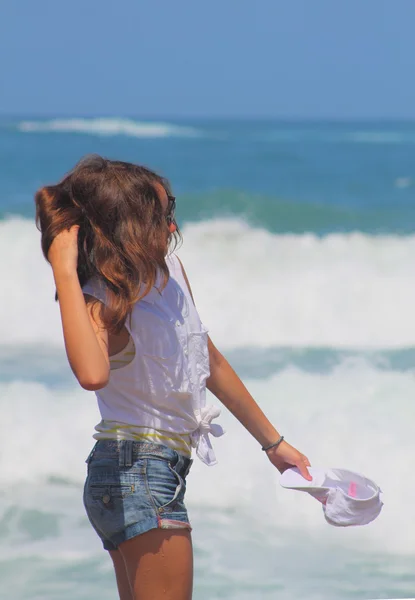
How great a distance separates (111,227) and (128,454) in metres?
0.42

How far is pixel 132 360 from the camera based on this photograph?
198 centimetres

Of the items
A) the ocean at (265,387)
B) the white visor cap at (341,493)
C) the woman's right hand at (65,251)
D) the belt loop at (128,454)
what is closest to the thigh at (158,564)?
the belt loop at (128,454)

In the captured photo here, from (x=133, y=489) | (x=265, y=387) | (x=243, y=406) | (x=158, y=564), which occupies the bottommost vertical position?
(x=158, y=564)

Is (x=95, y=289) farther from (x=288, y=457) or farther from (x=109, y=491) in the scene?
(x=288, y=457)

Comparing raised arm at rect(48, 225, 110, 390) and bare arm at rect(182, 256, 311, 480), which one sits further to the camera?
bare arm at rect(182, 256, 311, 480)


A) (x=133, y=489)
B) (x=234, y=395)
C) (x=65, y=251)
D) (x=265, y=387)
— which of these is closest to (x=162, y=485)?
(x=133, y=489)

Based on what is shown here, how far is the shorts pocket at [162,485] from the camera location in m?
1.92

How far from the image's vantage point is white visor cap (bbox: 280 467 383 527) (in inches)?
81.6

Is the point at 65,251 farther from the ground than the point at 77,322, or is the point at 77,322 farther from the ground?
the point at 65,251

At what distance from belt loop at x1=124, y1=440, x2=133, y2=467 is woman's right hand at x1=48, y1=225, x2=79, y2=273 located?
0.34 meters

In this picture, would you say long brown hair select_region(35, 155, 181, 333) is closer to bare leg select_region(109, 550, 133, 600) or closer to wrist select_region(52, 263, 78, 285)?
wrist select_region(52, 263, 78, 285)

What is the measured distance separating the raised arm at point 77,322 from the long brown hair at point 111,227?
0.02 metres

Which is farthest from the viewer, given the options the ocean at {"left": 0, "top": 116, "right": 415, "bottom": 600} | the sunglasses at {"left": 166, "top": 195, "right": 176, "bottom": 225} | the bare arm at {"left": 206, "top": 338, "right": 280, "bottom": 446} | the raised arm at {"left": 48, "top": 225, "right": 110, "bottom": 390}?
the ocean at {"left": 0, "top": 116, "right": 415, "bottom": 600}

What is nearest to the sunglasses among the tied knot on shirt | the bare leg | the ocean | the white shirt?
the white shirt
